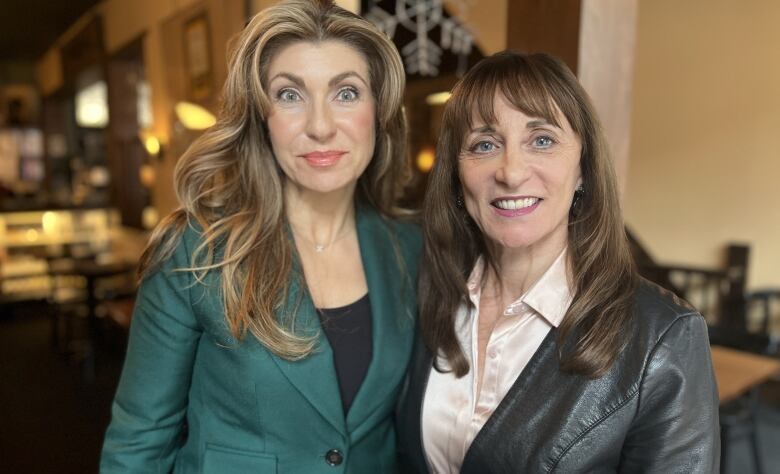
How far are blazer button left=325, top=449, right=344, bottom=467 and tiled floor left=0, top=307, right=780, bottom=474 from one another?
7.30ft

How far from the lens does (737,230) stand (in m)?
4.98

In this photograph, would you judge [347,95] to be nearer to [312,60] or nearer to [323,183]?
[312,60]

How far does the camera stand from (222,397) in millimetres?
1306

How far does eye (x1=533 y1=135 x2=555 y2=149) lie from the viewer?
44.4 inches

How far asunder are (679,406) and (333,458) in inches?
27.7

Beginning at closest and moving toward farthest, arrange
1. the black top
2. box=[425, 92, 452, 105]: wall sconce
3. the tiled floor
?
the black top, the tiled floor, box=[425, 92, 452, 105]: wall sconce

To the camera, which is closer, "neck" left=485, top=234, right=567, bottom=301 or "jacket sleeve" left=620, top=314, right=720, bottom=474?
"jacket sleeve" left=620, top=314, right=720, bottom=474

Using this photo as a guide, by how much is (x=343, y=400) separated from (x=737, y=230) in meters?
4.72

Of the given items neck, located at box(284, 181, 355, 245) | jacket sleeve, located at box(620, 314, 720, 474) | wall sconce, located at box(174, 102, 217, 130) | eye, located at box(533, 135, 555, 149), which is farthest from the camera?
wall sconce, located at box(174, 102, 217, 130)

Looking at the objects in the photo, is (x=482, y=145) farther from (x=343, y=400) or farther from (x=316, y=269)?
(x=343, y=400)

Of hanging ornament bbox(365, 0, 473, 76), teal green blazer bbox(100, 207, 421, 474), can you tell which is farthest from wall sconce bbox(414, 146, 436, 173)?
teal green blazer bbox(100, 207, 421, 474)

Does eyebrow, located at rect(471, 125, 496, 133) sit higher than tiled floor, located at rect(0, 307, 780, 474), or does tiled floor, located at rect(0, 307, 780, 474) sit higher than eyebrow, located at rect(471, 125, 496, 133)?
eyebrow, located at rect(471, 125, 496, 133)

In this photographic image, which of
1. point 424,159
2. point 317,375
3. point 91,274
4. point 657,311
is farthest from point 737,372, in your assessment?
point 91,274

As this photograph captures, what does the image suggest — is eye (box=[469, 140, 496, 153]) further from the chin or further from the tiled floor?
the tiled floor
